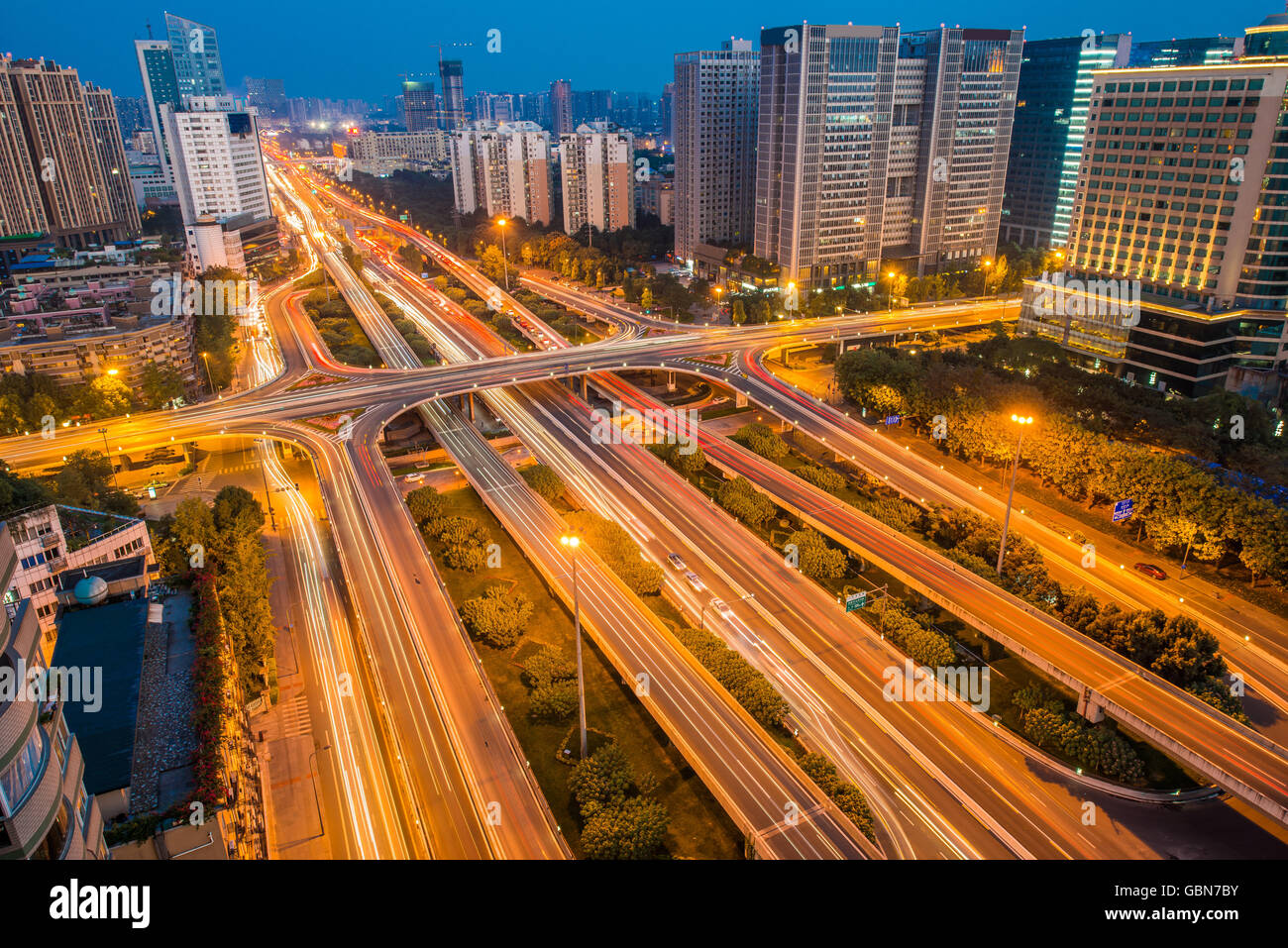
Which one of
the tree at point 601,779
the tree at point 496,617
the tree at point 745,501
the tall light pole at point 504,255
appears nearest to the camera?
the tree at point 601,779

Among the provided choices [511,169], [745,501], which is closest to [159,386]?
[745,501]

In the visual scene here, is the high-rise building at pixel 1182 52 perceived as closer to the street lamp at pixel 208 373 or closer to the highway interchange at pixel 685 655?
the highway interchange at pixel 685 655

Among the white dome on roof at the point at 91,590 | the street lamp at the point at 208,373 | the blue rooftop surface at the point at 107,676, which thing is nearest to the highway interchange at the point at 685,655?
the street lamp at the point at 208,373

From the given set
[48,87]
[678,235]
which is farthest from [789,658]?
[48,87]

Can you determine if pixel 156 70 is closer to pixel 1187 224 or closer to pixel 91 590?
pixel 91 590

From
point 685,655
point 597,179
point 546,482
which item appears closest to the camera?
point 685,655
